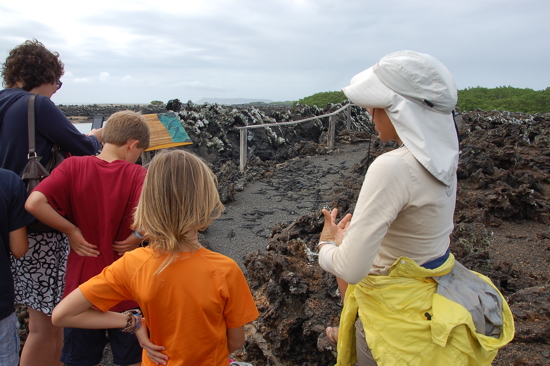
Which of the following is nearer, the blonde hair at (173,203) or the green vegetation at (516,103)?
the blonde hair at (173,203)

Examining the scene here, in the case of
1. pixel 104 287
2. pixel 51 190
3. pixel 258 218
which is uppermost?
pixel 51 190

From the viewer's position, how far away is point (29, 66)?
2.50 meters

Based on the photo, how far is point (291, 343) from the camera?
2.88m

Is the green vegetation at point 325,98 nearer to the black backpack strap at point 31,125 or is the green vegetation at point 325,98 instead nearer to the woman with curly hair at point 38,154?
the woman with curly hair at point 38,154

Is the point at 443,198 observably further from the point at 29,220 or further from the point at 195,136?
the point at 195,136

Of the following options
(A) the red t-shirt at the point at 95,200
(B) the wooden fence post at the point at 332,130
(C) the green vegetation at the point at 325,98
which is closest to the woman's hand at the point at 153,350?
(A) the red t-shirt at the point at 95,200

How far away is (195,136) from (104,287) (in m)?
10.1

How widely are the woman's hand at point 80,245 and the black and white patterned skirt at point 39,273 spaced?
0.25 metres

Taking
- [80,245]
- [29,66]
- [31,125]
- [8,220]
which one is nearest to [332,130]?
[29,66]

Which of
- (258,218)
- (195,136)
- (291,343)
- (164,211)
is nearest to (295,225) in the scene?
(291,343)

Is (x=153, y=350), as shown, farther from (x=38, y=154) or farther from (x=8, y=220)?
(x=38, y=154)

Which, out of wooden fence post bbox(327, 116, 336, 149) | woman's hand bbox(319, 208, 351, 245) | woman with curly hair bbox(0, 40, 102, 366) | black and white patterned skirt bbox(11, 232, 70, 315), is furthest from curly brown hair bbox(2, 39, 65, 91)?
wooden fence post bbox(327, 116, 336, 149)

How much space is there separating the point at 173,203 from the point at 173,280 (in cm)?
33

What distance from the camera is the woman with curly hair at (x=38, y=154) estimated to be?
237 centimetres
